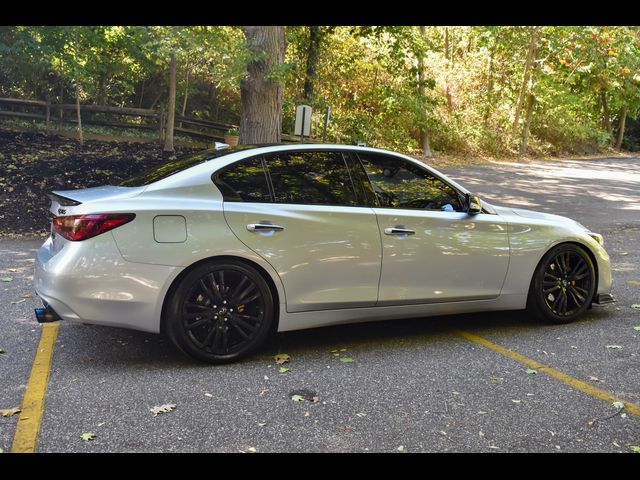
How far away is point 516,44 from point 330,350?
23.5 metres

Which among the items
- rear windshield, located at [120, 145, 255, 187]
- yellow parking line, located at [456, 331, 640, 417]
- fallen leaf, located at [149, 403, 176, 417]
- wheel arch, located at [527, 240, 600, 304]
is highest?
rear windshield, located at [120, 145, 255, 187]

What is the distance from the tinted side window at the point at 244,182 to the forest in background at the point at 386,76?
5.87 meters

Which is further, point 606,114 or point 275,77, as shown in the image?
point 606,114

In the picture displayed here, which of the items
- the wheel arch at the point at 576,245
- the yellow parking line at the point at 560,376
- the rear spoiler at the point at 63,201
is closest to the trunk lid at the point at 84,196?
the rear spoiler at the point at 63,201

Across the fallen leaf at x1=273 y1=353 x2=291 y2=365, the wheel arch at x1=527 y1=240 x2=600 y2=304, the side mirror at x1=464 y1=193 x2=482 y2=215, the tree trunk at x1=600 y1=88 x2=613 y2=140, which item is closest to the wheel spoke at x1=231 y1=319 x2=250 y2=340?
the fallen leaf at x1=273 y1=353 x2=291 y2=365

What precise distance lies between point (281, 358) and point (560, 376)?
1.93 m

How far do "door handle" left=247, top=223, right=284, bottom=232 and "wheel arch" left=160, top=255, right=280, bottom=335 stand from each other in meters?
0.22

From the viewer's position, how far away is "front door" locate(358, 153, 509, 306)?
186 inches

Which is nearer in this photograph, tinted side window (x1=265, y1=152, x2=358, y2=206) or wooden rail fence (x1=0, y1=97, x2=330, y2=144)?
tinted side window (x1=265, y1=152, x2=358, y2=206)

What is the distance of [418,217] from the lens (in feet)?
15.8

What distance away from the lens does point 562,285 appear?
542 cm

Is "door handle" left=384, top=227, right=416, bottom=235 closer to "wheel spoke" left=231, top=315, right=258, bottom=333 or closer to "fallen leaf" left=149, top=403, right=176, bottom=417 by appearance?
"wheel spoke" left=231, top=315, right=258, bottom=333

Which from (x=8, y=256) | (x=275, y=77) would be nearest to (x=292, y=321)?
(x=8, y=256)
